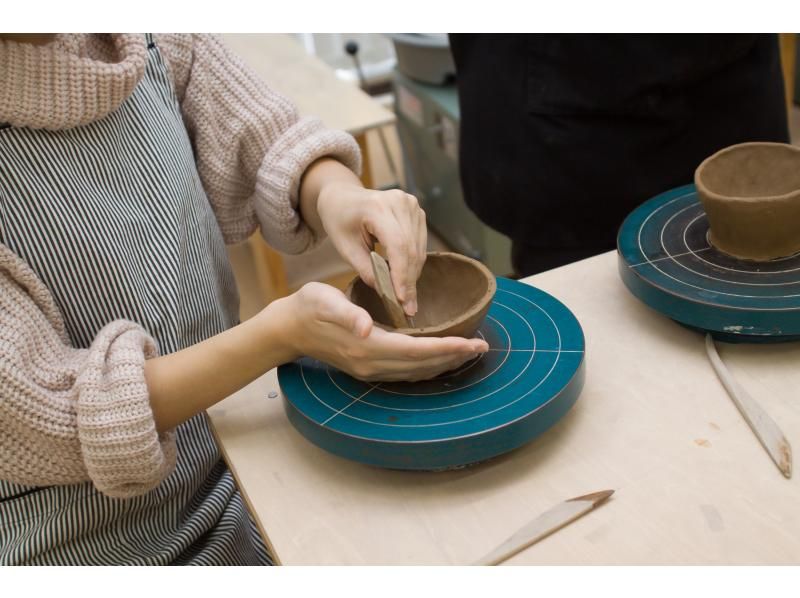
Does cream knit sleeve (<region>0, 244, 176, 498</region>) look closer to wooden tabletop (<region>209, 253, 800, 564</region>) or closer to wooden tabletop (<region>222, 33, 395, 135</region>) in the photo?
wooden tabletop (<region>209, 253, 800, 564</region>)

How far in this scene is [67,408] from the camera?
3.04 feet

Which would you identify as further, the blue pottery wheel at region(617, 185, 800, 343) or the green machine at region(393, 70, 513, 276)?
the green machine at region(393, 70, 513, 276)

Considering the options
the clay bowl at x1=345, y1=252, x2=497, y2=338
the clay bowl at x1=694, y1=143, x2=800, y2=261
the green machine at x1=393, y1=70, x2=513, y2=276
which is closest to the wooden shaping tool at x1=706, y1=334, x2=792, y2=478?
the clay bowl at x1=694, y1=143, x2=800, y2=261

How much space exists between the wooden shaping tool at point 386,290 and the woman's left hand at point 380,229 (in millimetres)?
16

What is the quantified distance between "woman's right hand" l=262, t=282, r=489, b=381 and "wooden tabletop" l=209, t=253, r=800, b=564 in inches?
4.3

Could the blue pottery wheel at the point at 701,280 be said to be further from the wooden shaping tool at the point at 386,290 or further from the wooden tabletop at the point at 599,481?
the wooden shaping tool at the point at 386,290

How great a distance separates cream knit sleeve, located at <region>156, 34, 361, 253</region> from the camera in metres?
1.30

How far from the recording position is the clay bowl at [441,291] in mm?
1062

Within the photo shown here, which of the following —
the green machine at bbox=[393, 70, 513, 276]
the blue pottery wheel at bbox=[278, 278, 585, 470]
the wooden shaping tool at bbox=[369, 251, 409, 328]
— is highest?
the wooden shaping tool at bbox=[369, 251, 409, 328]

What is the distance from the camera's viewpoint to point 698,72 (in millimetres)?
1530

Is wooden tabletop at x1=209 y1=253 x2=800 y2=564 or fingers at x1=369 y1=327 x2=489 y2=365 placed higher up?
fingers at x1=369 y1=327 x2=489 y2=365

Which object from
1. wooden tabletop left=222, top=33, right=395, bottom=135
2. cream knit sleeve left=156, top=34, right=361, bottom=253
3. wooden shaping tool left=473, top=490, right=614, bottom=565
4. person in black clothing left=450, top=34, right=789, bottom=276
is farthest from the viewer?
wooden tabletop left=222, top=33, right=395, bottom=135
